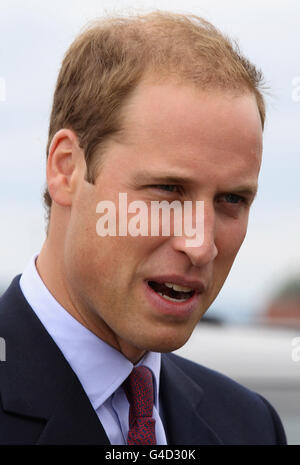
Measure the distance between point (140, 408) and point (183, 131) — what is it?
0.94m

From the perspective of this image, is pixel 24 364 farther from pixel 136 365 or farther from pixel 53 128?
pixel 53 128

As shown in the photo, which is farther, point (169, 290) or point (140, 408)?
point (140, 408)

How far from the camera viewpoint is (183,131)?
278cm

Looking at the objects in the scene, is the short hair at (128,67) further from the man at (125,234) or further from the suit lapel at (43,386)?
the suit lapel at (43,386)

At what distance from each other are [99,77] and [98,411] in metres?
1.12

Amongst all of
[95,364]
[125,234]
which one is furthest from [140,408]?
[125,234]

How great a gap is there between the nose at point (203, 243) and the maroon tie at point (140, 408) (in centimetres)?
52

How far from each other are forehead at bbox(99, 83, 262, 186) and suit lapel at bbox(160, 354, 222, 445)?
0.97 m

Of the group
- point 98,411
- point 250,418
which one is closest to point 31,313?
point 98,411

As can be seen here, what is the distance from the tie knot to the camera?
9.89 feet

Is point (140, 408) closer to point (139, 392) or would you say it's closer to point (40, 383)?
point (139, 392)

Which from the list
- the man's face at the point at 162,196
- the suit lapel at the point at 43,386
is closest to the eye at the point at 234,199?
the man's face at the point at 162,196

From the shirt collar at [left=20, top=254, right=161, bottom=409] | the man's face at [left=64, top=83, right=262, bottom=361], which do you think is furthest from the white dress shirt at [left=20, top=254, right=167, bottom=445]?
the man's face at [left=64, top=83, right=262, bottom=361]

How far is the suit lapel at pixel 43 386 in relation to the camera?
113 inches
